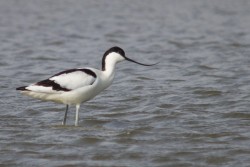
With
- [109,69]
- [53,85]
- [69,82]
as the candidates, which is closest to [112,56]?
[109,69]

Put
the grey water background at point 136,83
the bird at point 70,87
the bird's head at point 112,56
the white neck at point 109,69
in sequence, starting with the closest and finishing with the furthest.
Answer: the grey water background at point 136,83, the bird at point 70,87, the white neck at point 109,69, the bird's head at point 112,56

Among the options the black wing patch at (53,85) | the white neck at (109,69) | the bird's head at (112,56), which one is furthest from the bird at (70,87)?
the bird's head at (112,56)

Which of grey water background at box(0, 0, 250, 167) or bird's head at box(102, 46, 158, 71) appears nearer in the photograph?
grey water background at box(0, 0, 250, 167)

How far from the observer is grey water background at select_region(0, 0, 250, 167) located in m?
7.12

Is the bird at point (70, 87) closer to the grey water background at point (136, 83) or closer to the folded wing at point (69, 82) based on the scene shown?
the folded wing at point (69, 82)

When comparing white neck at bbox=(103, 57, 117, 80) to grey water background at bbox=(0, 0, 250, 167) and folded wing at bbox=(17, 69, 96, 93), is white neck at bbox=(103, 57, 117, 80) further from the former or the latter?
grey water background at bbox=(0, 0, 250, 167)

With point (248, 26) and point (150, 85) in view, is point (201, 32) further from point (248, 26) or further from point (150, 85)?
point (150, 85)

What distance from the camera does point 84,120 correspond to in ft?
29.3

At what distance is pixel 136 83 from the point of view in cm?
1134

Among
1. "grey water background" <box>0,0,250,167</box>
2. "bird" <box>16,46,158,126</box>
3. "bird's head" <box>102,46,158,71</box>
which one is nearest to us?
"grey water background" <box>0,0,250,167</box>

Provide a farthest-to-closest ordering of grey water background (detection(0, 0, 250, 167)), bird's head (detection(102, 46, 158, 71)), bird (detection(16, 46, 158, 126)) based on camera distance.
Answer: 1. bird's head (detection(102, 46, 158, 71))
2. bird (detection(16, 46, 158, 126))
3. grey water background (detection(0, 0, 250, 167))

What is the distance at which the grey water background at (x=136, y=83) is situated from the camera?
7.12 metres

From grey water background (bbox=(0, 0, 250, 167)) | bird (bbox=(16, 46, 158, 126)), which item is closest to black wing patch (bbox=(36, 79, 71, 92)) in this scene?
bird (bbox=(16, 46, 158, 126))

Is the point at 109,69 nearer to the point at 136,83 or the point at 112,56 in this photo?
the point at 112,56
